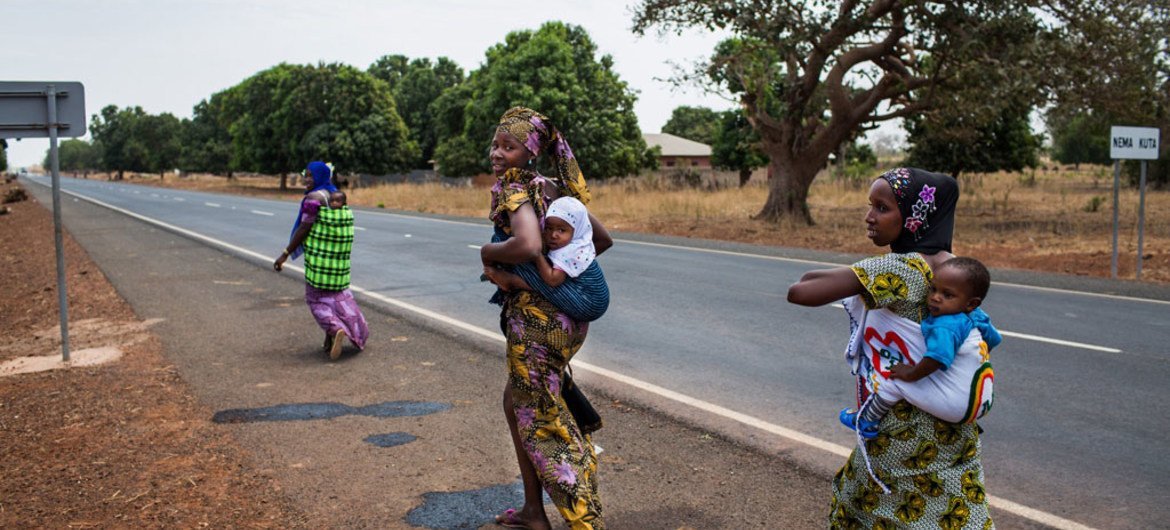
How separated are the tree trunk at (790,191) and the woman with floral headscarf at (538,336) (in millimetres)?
20653

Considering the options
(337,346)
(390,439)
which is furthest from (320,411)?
(337,346)

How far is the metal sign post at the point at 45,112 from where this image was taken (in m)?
7.21

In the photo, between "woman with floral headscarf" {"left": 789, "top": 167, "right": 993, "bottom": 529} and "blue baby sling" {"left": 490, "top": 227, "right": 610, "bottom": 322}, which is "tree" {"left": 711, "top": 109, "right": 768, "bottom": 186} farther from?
"woman with floral headscarf" {"left": 789, "top": 167, "right": 993, "bottom": 529}

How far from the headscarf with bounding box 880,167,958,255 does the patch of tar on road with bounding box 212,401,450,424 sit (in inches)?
→ 151

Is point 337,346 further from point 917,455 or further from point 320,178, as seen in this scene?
point 917,455

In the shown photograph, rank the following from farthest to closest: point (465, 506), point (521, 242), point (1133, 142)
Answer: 1. point (1133, 142)
2. point (465, 506)
3. point (521, 242)

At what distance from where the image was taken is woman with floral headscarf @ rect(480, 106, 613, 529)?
366 centimetres

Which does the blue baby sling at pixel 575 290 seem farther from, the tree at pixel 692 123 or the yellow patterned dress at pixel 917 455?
the tree at pixel 692 123

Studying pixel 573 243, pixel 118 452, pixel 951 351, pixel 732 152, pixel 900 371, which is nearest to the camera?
pixel 951 351

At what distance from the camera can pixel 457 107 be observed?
59.0 meters

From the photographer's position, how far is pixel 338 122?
5909cm

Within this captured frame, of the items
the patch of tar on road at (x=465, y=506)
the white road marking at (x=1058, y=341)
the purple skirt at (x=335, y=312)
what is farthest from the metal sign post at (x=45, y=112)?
the white road marking at (x=1058, y=341)

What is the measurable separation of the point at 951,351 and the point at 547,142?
1.81 m

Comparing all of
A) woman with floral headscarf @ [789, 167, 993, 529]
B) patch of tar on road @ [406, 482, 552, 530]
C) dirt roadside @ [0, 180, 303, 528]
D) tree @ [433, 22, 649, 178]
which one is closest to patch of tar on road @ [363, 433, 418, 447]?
dirt roadside @ [0, 180, 303, 528]
